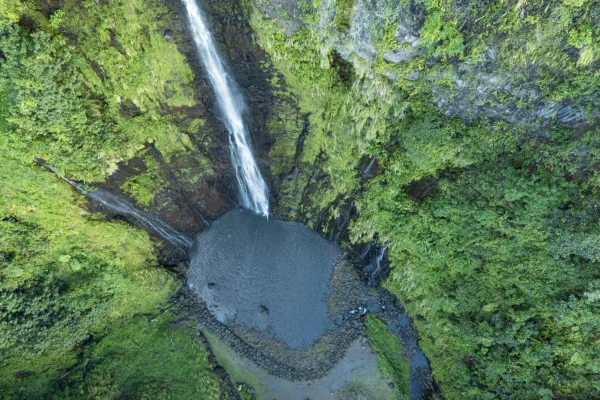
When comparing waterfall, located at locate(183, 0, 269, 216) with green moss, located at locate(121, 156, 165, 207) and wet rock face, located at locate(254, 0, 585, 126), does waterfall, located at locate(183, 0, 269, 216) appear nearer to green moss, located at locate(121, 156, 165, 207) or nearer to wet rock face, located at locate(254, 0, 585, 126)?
wet rock face, located at locate(254, 0, 585, 126)

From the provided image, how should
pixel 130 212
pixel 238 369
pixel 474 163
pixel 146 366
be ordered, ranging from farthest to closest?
pixel 238 369 < pixel 146 366 < pixel 130 212 < pixel 474 163

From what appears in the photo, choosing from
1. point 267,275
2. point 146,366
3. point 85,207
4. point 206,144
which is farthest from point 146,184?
point 146,366

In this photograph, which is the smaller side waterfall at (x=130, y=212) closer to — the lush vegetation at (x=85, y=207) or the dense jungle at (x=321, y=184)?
the dense jungle at (x=321, y=184)

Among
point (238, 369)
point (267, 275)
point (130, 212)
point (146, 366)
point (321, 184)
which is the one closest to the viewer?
point (130, 212)

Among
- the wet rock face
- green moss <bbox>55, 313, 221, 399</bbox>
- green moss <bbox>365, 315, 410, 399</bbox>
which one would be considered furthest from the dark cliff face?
green moss <bbox>365, 315, 410, 399</bbox>

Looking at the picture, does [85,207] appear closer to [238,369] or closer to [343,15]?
[238,369]

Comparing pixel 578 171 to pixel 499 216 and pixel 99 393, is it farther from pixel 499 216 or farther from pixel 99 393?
pixel 99 393
